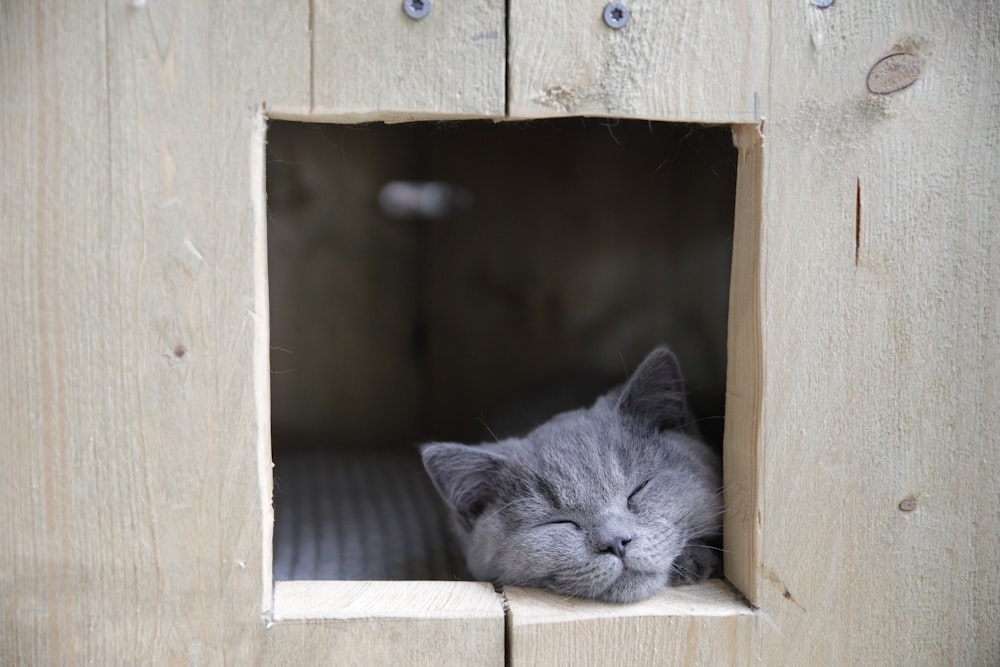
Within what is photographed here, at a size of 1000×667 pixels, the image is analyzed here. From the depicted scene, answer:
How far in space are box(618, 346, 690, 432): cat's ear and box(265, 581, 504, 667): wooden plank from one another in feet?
1.73

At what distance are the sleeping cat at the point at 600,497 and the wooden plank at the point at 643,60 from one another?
20.6 inches

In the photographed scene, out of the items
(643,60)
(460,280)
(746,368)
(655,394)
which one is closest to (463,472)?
(655,394)

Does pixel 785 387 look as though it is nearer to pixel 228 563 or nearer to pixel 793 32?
pixel 793 32

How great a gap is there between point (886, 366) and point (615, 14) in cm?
66

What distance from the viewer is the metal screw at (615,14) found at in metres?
1.16

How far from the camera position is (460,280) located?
284 centimetres

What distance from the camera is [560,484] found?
1419 millimetres

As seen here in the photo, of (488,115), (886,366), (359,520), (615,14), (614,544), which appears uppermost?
(615,14)

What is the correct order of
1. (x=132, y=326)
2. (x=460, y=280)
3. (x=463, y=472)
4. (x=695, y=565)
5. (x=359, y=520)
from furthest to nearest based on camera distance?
(x=460, y=280) < (x=359, y=520) < (x=463, y=472) < (x=695, y=565) < (x=132, y=326)

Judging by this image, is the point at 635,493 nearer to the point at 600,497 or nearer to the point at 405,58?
the point at 600,497

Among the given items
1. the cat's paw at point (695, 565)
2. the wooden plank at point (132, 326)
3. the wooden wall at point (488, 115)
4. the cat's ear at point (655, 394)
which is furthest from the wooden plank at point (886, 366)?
the wooden plank at point (132, 326)

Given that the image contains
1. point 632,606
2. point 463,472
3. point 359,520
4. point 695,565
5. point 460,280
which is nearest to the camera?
point 632,606

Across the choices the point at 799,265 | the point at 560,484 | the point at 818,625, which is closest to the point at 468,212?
the point at 560,484

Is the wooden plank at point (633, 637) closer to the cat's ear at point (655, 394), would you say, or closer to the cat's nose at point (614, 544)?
the cat's nose at point (614, 544)
